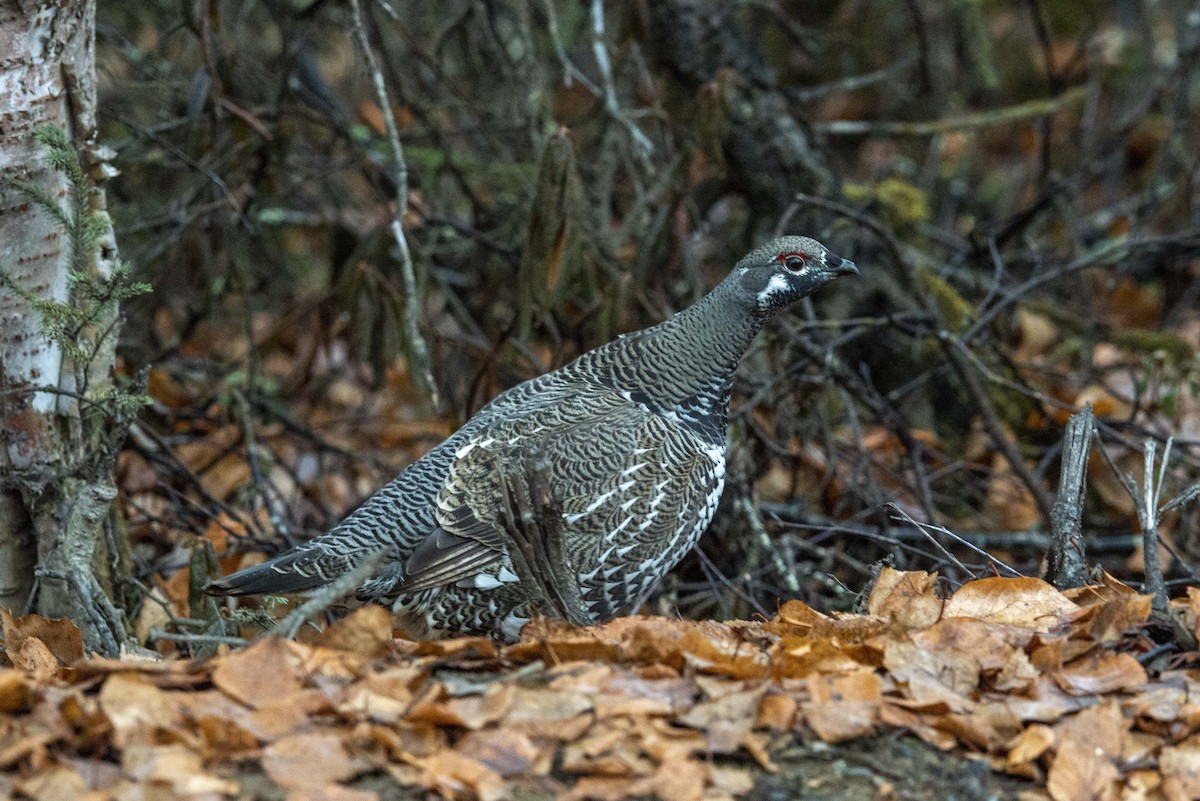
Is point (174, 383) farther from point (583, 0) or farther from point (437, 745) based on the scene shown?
point (437, 745)

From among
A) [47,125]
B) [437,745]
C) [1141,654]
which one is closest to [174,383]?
[47,125]

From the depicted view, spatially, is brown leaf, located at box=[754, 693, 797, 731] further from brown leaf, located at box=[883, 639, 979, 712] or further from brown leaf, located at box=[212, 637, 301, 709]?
brown leaf, located at box=[212, 637, 301, 709]

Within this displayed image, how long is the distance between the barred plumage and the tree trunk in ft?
1.76

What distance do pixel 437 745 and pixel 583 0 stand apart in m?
5.32

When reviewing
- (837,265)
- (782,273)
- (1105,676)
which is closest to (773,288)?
(782,273)

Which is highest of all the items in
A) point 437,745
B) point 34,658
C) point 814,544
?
point 34,658

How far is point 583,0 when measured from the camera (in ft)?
24.3

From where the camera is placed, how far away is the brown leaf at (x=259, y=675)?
3232mm

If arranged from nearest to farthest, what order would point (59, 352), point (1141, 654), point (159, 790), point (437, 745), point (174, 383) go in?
point (159, 790)
point (437, 745)
point (1141, 654)
point (59, 352)
point (174, 383)

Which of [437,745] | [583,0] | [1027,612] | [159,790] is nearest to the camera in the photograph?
[159,790]

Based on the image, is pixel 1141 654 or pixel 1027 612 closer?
pixel 1141 654

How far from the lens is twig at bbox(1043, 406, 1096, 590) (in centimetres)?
432

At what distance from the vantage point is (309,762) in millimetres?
3043

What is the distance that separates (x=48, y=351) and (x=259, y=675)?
1.77 metres
